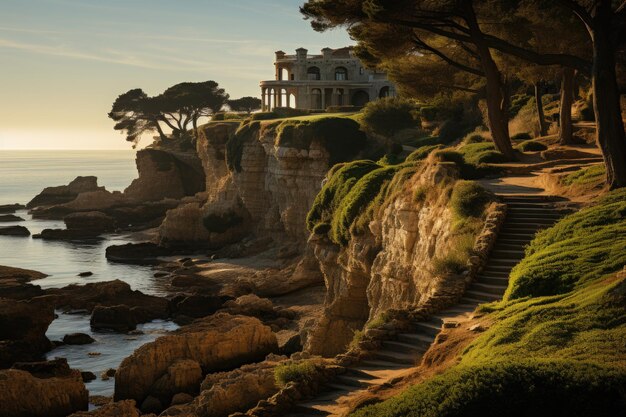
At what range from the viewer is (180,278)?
60.4 metres

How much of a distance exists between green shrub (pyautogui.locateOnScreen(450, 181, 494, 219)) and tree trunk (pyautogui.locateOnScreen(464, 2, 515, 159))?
8.56 m

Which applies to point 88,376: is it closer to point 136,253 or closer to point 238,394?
point 238,394

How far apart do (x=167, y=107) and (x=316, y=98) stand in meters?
26.3

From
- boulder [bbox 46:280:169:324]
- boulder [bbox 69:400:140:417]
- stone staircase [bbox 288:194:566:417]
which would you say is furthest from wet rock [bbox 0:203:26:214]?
stone staircase [bbox 288:194:566:417]

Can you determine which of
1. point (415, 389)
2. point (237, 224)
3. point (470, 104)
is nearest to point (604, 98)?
point (415, 389)

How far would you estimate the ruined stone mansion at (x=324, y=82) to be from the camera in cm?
10044

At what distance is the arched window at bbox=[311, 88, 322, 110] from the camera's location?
102500 millimetres

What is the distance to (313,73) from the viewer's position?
349ft

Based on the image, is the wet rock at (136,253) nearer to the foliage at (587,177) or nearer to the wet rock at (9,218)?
the wet rock at (9,218)

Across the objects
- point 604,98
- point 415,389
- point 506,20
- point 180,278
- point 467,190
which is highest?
point 506,20

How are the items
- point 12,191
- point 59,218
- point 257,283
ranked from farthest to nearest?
point 12,191, point 59,218, point 257,283

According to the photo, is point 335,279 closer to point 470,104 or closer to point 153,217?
point 470,104

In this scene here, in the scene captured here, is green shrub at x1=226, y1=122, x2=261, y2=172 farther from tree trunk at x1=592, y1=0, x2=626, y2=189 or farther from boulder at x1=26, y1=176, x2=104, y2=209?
tree trunk at x1=592, y1=0, x2=626, y2=189

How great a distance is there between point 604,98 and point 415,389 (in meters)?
15.5
